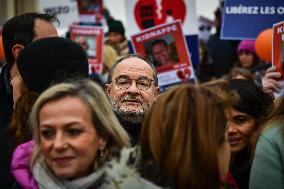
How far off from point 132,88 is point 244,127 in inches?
27.6

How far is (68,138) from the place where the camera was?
2.92 metres

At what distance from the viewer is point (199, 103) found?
2.93 meters

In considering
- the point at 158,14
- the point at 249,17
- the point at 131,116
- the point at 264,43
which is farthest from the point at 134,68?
the point at 158,14

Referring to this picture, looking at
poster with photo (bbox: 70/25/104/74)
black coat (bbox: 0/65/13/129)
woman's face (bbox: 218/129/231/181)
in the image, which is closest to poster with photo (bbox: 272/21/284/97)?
black coat (bbox: 0/65/13/129)

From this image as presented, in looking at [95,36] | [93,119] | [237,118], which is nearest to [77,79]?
[93,119]

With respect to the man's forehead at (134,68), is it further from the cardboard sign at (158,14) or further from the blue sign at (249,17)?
the cardboard sign at (158,14)

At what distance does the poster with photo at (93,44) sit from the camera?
8.34 meters

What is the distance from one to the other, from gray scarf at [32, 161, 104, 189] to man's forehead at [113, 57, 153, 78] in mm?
1550

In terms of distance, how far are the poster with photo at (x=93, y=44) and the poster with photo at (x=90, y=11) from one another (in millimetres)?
2998

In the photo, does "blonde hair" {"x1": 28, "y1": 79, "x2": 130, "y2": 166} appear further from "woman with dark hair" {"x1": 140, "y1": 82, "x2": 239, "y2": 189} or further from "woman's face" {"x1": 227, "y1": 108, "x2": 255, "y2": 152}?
"woman's face" {"x1": 227, "y1": 108, "x2": 255, "y2": 152}

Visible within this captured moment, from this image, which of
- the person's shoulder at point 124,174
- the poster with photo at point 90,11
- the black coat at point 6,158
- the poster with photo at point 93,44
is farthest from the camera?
the poster with photo at point 90,11

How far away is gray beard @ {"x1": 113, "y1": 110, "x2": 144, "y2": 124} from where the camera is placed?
161 inches

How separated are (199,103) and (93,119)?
Result: 1.44ft

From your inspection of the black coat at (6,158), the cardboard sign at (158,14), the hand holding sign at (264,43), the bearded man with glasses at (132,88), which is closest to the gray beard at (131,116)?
the bearded man with glasses at (132,88)
